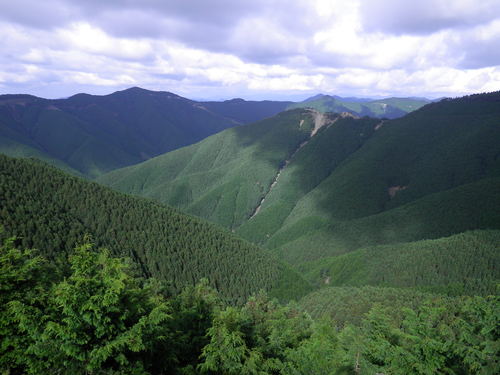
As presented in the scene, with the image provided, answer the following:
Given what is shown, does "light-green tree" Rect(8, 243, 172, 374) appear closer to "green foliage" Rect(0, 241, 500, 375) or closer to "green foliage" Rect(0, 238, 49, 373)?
"green foliage" Rect(0, 241, 500, 375)

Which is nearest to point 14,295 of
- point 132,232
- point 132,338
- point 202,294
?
point 132,338

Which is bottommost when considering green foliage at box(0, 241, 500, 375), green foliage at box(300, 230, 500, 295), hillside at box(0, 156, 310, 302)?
green foliage at box(300, 230, 500, 295)

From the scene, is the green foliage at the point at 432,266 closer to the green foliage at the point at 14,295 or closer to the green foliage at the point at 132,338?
the green foliage at the point at 132,338

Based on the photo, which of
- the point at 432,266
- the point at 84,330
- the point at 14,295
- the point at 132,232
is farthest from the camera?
the point at 432,266

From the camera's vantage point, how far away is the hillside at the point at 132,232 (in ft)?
336

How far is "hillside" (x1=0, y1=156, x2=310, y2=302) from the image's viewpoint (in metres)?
102

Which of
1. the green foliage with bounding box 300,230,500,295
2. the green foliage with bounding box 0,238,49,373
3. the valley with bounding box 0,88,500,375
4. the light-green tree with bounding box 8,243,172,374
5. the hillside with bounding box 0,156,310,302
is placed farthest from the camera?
the green foliage with bounding box 300,230,500,295

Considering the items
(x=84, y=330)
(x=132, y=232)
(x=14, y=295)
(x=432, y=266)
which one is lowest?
(x=432, y=266)

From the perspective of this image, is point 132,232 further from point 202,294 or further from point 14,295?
point 14,295

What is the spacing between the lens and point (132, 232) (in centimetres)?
12825

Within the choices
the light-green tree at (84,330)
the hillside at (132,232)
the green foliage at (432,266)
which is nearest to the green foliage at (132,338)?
the light-green tree at (84,330)

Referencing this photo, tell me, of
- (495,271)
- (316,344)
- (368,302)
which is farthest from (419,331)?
(495,271)

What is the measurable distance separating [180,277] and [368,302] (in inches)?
2712

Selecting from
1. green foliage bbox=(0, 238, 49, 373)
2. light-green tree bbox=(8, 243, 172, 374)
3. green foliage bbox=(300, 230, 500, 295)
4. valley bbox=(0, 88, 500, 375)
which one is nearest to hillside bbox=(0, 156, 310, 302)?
valley bbox=(0, 88, 500, 375)
